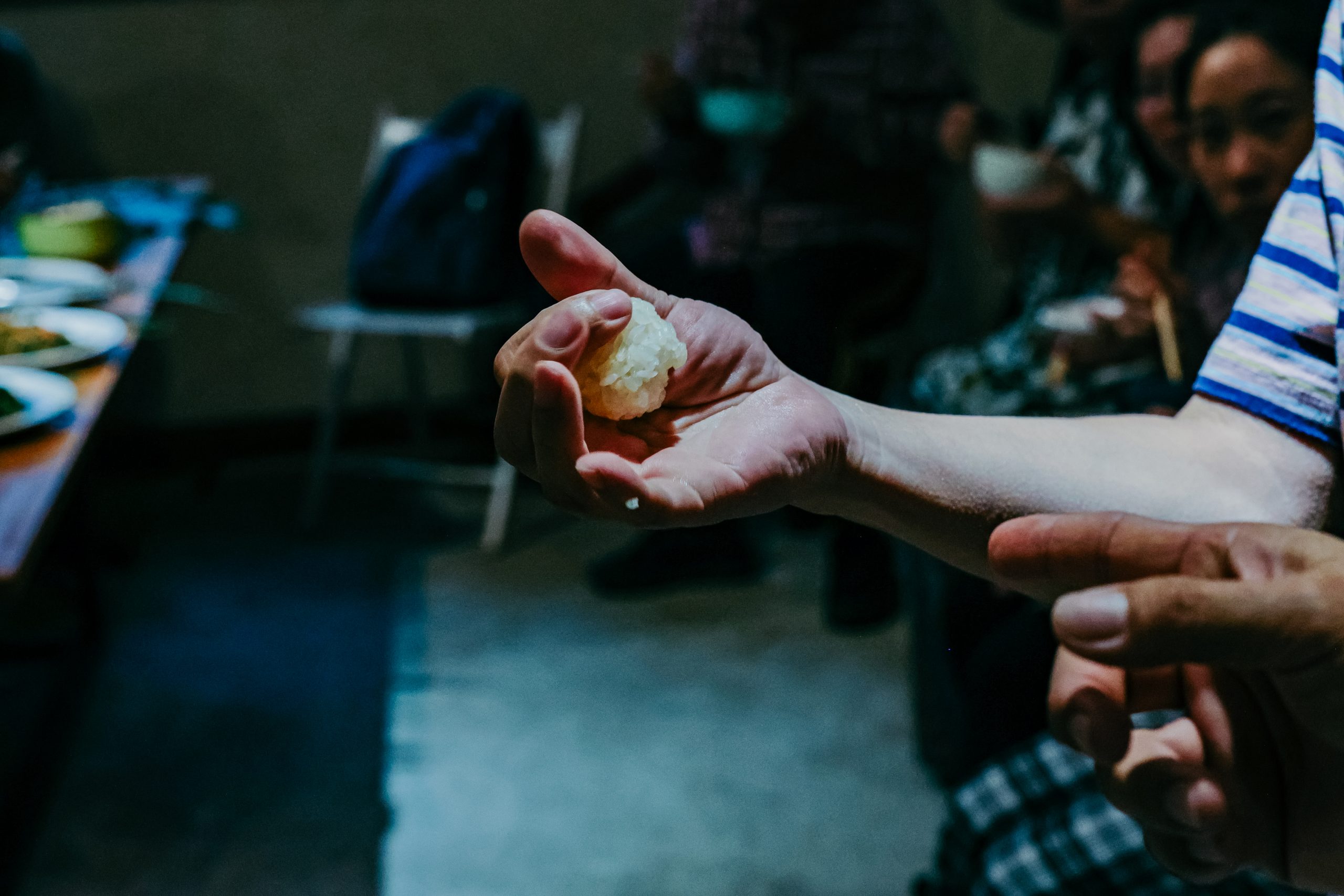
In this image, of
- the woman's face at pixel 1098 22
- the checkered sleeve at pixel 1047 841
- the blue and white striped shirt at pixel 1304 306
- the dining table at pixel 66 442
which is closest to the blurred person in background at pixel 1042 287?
the woman's face at pixel 1098 22

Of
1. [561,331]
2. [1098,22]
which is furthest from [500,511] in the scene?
[561,331]

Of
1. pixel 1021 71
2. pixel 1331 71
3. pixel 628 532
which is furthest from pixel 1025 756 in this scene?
pixel 1021 71

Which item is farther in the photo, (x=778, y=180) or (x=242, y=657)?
(x=242, y=657)

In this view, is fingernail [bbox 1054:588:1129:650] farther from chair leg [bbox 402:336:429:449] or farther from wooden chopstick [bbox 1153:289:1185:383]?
chair leg [bbox 402:336:429:449]

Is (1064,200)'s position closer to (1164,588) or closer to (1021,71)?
(1021,71)

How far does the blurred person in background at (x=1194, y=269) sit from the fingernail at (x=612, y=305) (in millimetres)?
555

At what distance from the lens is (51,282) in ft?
5.10

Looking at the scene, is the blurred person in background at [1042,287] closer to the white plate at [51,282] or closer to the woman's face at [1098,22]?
the woman's face at [1098,22]

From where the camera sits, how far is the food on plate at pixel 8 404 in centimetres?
102

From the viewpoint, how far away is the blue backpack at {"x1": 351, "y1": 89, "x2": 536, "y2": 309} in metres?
2.27

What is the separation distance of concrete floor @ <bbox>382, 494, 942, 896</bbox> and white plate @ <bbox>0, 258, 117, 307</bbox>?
84cm

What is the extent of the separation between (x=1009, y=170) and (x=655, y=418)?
1177mm

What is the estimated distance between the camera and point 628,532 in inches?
94.5

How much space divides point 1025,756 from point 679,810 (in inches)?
28.4
